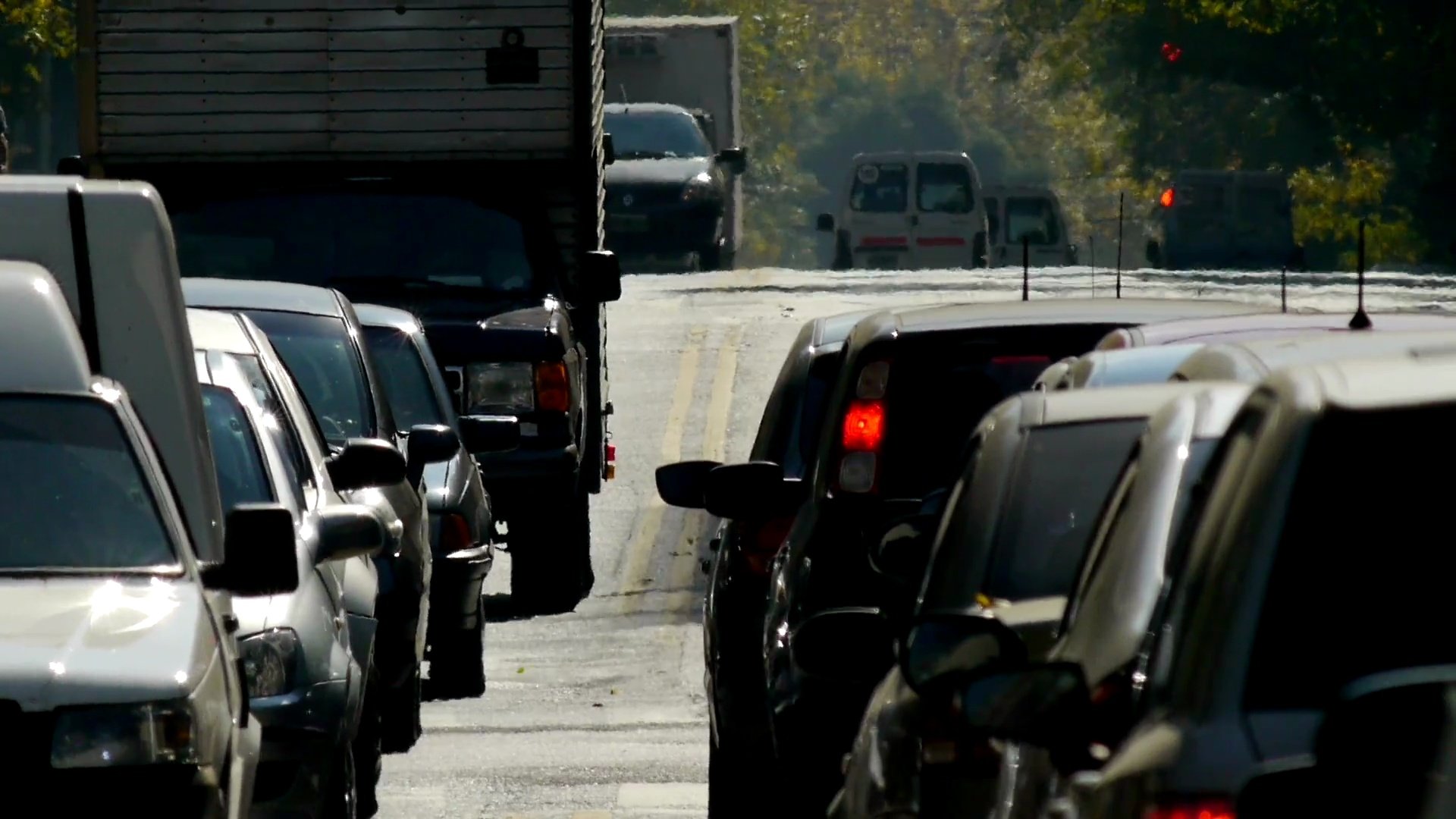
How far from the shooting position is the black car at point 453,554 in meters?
12.2

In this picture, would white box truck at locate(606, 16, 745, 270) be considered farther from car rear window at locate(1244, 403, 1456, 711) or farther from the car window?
car rear window at locate(1244, 403, 1456, 711)

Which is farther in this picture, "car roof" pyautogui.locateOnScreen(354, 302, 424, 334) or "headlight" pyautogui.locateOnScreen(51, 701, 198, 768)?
"car roof" pyautogui.locateOnScreen(354, 302, 424, 334)

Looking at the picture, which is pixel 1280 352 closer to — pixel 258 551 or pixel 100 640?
pixel 100 640

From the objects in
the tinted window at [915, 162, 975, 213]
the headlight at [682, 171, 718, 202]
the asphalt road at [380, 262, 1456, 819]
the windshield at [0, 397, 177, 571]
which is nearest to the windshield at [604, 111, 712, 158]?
the headlight at [682, 171, 718, 202]

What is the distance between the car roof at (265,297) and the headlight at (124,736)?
623 centimetres

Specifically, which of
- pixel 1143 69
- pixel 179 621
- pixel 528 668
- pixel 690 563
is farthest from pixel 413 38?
pixel 1143 69

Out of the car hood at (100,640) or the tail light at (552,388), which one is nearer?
the car hood at (100,640)

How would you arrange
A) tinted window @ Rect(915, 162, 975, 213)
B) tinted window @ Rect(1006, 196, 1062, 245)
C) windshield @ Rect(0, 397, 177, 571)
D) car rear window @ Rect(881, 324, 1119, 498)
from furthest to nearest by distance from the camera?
tinted window @ Rect(1006, 196, 1062, 245) < tinted window @ Rect(915, 162, 975, 213) < car rear window @ Rect(881, 324, 1119, 498) < windshield @ Rect(0, 397, 177, 571)

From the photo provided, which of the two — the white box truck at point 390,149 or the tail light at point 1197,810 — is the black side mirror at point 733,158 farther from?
the tail light at point 1197,810

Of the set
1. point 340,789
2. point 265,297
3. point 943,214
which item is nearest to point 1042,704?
point 340,789

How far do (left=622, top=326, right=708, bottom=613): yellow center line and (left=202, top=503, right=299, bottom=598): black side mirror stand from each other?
9.95m

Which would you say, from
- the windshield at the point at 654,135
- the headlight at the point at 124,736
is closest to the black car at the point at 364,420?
Result: the headlight at the point at 124,736

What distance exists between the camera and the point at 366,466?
9.50 metres

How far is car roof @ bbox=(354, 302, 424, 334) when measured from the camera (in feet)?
45.1
